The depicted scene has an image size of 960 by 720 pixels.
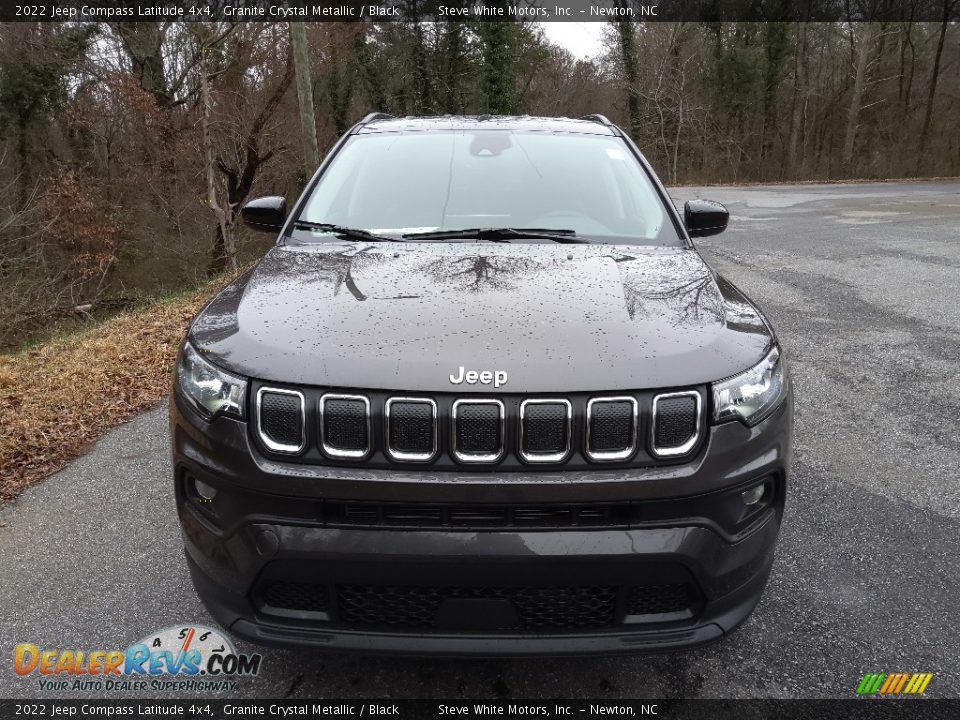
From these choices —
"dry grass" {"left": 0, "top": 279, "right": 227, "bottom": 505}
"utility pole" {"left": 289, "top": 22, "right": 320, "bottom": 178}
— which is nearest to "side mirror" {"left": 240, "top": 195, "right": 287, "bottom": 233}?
"dry grass" {"left": 0, "top": 279, "right": 227, "bottom": 505}

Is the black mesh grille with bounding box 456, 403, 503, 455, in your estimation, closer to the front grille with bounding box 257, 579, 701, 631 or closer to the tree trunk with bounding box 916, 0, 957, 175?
the front grille with bounding box 257, 579, 701, 631

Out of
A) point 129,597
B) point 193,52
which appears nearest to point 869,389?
point 129,597

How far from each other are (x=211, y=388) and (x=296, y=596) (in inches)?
24.3

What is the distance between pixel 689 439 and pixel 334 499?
0.93 m

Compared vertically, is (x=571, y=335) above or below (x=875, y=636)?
above

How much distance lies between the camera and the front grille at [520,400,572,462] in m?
1.81

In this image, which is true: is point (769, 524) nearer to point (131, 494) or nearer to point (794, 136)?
point (131, 494)

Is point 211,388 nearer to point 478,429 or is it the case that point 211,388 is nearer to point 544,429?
point 478,429

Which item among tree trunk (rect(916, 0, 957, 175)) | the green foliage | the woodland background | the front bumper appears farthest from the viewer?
tree trunk (rect(916, 0, 957, 175))

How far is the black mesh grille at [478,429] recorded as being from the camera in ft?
5.94

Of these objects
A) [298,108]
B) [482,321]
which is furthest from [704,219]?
[298,108]

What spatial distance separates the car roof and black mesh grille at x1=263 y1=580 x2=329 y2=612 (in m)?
2.62

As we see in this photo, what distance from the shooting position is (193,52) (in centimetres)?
1794

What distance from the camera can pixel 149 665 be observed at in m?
2.39
